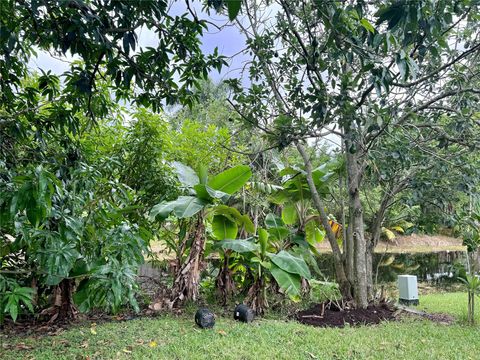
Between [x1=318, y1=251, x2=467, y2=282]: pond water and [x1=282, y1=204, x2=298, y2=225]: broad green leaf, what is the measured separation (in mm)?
4634

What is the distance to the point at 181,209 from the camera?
4.58 m

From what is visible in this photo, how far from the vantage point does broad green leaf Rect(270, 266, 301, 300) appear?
15.3 feet

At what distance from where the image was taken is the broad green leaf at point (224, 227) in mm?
5562

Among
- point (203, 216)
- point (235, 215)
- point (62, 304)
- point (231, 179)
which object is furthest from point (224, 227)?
point (62, 304)

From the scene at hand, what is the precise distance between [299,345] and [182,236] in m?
2.62

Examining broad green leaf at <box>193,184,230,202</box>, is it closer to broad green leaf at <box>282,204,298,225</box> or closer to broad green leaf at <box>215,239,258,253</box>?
broad green leaf at <box>215,239,258,253</box>

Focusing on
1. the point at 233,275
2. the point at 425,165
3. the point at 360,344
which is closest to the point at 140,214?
the point at 233,275

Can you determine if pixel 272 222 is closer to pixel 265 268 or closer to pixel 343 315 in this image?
pixel 265 268

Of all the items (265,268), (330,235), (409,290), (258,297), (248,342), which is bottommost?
(248,342)

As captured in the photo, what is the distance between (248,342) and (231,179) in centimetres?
213

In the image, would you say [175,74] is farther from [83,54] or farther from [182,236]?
[182,236]

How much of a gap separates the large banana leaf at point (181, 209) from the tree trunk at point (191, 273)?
0.47 metres

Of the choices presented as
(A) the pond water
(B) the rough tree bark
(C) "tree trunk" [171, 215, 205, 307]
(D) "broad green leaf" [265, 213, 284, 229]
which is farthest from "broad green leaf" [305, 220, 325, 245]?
(A) the pond water

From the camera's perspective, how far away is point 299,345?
11.9 ft
